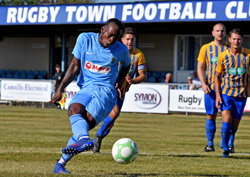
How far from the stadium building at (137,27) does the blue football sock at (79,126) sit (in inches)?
855

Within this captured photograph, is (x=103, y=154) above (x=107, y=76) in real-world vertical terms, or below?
below

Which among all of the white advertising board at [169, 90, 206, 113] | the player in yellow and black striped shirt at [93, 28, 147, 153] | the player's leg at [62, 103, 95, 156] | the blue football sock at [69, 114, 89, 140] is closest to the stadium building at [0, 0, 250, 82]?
the white advertising board at [169, 90, 206, 113]

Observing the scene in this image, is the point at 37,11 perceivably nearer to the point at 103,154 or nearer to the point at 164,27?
the point at 164,27

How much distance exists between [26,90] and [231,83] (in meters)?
18.3

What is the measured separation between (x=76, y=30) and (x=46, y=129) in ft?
69.6

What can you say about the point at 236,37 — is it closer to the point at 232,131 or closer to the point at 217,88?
the point at 217,88

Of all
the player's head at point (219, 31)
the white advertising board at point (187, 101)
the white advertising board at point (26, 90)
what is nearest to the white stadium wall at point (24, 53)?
the white advertising board at point (26, 90)

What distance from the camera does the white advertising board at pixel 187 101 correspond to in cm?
2392

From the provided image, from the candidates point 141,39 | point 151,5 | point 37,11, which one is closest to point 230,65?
point 151,5

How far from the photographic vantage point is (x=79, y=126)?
6.53m

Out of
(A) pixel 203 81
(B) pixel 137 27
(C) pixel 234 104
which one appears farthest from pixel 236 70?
(B) pixel 137 27

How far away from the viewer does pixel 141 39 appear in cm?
3644

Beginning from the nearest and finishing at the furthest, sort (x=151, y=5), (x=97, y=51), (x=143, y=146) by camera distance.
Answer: (x=97, y=51) < (x=143, y=146) < (x=151, y=5)

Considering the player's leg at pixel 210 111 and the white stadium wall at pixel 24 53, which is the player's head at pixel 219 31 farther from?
the white stadium wall at pixel 24 53
